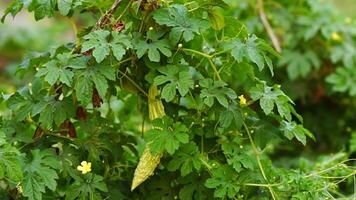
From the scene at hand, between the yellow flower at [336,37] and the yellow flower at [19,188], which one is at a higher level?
the yellow flower at [19,188]

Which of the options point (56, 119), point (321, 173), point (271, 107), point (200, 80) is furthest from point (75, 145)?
point (321, 173)

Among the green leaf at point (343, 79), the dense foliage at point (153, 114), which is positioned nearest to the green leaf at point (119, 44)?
the dense foliage at point (153, 114)

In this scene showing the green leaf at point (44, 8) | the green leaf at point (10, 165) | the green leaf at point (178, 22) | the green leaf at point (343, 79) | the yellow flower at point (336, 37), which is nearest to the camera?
the green leaf at point (10, 165)

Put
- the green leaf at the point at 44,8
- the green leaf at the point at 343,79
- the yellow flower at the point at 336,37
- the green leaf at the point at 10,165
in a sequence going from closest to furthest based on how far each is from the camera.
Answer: the green leaf at the point at 10,165 → the green leaf at the point at 44,8 → the green leaf at the point at 343,79 → the yellow flower at the point at 336,37

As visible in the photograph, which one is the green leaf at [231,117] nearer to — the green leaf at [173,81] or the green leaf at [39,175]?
the green leaf at [173,81]

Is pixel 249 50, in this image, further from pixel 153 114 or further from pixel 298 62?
pixel 298 62

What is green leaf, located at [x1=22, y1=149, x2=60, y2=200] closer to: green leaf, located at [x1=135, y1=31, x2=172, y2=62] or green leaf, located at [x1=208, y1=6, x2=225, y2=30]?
green leaf, located at [x1=135, y1=31, x2=172, y2=62]

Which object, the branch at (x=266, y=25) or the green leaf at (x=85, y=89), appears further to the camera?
the branch at (x=266, y=25)

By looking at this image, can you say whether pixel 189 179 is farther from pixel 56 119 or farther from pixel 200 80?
pixel 56 119
